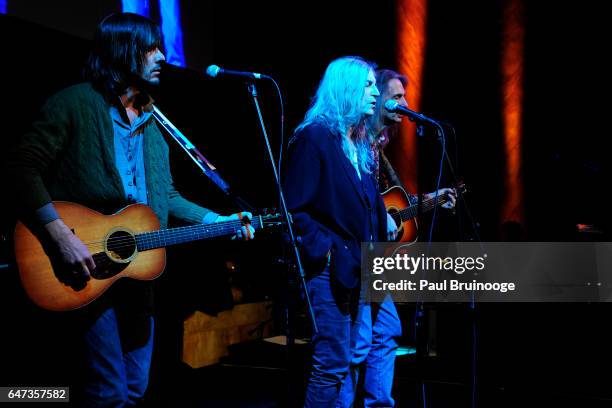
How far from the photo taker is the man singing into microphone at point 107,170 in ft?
6.73

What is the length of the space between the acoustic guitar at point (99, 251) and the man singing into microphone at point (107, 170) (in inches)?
1.8

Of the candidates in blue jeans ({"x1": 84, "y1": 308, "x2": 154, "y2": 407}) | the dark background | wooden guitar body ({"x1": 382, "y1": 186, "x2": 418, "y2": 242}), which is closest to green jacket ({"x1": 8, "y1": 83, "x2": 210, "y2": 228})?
blue jeans ({"x1": 84, "y1": 308, "x2": 154, "y2": 407})

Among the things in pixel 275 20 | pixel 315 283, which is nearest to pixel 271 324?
pixel 275 20

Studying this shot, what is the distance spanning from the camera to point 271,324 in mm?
6242

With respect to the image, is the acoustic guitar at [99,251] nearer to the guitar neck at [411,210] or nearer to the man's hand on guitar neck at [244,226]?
the man's hand on guitar neck at [244,226]

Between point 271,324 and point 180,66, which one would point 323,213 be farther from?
point 271,324

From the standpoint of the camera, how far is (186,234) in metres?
2.66

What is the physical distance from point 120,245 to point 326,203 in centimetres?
96

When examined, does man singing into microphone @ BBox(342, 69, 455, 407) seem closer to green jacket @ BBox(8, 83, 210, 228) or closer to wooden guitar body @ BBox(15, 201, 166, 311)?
wooden guitar body @ BBox(15, 201, 166, 311)

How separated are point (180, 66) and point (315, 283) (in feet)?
9.77

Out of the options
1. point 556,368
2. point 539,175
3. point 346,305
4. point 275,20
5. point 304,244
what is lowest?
point 556,368

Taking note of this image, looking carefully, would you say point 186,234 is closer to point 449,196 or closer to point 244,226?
point 244,226

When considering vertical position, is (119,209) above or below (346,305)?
above

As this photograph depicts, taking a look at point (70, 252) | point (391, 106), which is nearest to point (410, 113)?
point (391, 106)
